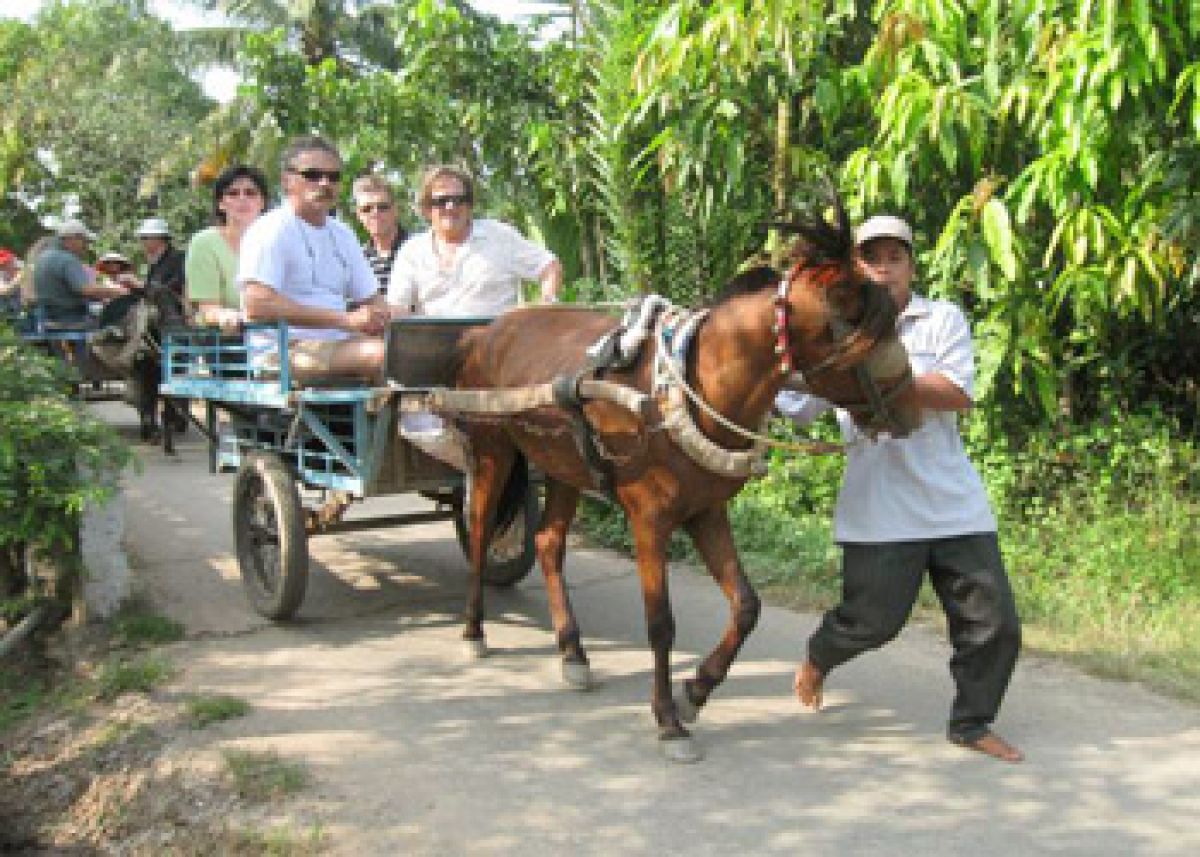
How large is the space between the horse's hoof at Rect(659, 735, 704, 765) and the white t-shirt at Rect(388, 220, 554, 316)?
94.8 inches

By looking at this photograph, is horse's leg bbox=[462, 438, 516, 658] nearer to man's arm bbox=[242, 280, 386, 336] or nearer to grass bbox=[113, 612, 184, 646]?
man's arm bbox=[242, 280, 386, 336]

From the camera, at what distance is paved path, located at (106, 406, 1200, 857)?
10.7 ft

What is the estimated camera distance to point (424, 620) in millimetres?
5445

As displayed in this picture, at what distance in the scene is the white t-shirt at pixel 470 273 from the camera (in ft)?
17.7

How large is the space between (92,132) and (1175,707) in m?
23.0

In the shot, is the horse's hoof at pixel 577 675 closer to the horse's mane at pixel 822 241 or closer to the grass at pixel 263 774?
the grass at pixel 263 774

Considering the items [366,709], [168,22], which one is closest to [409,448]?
[366,709]

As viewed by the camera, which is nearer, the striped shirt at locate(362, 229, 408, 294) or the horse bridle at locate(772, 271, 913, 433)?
the horse bridle at locate(772, 271, 913, 433)

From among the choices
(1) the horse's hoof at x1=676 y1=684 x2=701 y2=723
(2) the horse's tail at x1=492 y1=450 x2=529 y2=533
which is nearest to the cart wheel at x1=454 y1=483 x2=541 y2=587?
(2) the horse's tail at x1=492 y1=450 x2=529 y2=533

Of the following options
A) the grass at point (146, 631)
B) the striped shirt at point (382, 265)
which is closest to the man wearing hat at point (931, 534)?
the grass at point (146, 631)

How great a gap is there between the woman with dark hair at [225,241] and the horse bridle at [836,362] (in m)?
4.32

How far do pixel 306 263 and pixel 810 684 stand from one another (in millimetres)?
2985

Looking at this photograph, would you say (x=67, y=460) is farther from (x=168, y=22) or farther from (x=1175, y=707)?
(x=168, y=22)

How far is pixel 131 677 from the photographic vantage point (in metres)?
4.56
